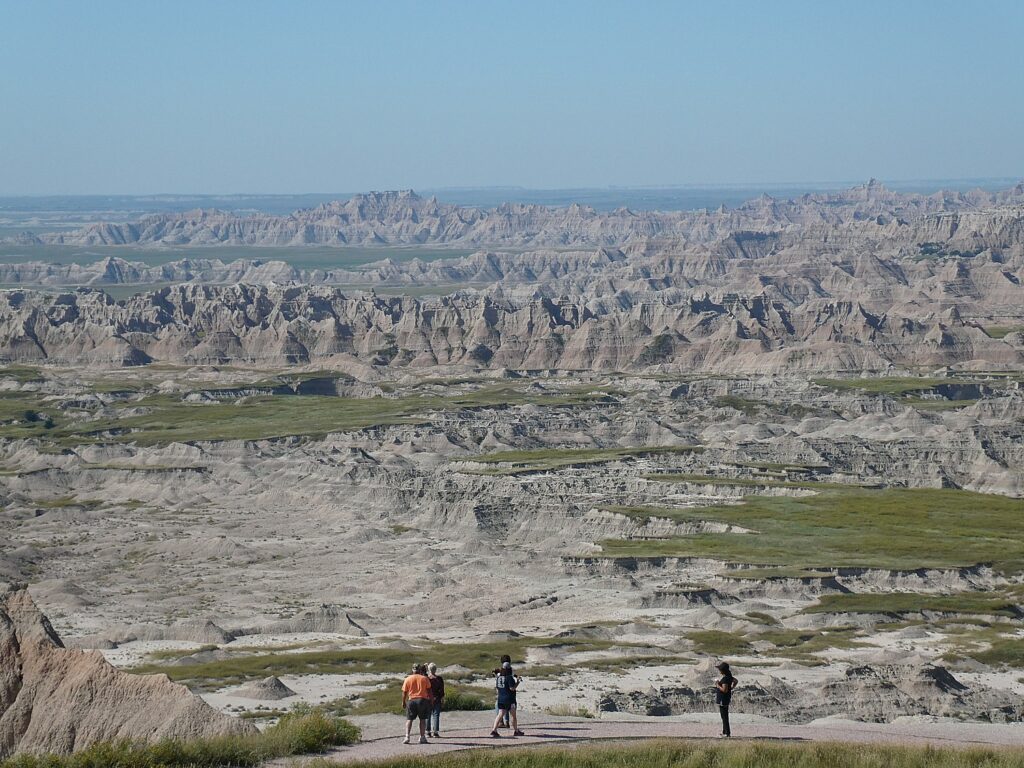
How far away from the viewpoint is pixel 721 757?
32.4 meters

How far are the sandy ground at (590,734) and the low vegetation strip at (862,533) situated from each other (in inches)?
2125

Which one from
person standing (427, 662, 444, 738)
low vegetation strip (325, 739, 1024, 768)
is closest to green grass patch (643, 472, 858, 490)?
low vegetation strip (325, 739, 1024, 768)

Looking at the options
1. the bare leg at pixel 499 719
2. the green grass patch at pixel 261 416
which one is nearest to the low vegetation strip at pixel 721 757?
the bare leg at pixel 499 719

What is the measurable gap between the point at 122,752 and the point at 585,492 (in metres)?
91.4

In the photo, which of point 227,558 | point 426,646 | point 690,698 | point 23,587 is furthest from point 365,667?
point 227,558

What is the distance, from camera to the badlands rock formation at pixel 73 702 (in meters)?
33.8

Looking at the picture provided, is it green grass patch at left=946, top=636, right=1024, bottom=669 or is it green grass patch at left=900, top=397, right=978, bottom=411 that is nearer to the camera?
green grass patch at left=946, top=636, right=1024, bottom=669

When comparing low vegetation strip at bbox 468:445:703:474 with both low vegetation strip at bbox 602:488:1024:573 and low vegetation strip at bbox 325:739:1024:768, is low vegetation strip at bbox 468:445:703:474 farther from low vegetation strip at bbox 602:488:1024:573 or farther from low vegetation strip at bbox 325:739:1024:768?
low vegetation strip at bbox 325:739:1024:768

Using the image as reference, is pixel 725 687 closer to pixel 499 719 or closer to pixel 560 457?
pixel 499 719

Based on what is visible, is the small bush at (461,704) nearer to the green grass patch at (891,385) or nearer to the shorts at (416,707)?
the shorts at (416,707)

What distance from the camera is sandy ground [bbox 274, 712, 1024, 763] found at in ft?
106

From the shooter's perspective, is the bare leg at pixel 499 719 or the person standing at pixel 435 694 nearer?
the person standing at pixel 435 694

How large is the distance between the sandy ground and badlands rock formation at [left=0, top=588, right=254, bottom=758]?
137 inches

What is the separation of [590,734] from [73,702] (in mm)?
11878
